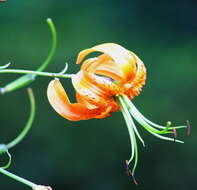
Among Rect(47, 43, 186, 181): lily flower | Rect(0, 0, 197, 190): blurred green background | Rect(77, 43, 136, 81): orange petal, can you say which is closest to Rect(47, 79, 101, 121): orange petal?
Rect(47, 43, 186, 181): lily flower

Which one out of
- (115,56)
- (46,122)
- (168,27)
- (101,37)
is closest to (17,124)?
(46,122)

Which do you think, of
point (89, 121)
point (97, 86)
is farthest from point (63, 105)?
point (89, 121)

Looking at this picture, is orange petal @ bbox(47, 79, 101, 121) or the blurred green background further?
the blurred green background

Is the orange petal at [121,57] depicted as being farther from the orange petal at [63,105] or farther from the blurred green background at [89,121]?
the blurred green background at [89,121]

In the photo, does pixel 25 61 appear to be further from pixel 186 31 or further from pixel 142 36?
pixel 186 31

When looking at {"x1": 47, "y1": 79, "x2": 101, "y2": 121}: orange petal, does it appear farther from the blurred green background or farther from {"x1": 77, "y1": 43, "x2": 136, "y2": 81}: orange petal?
the blurred green background
